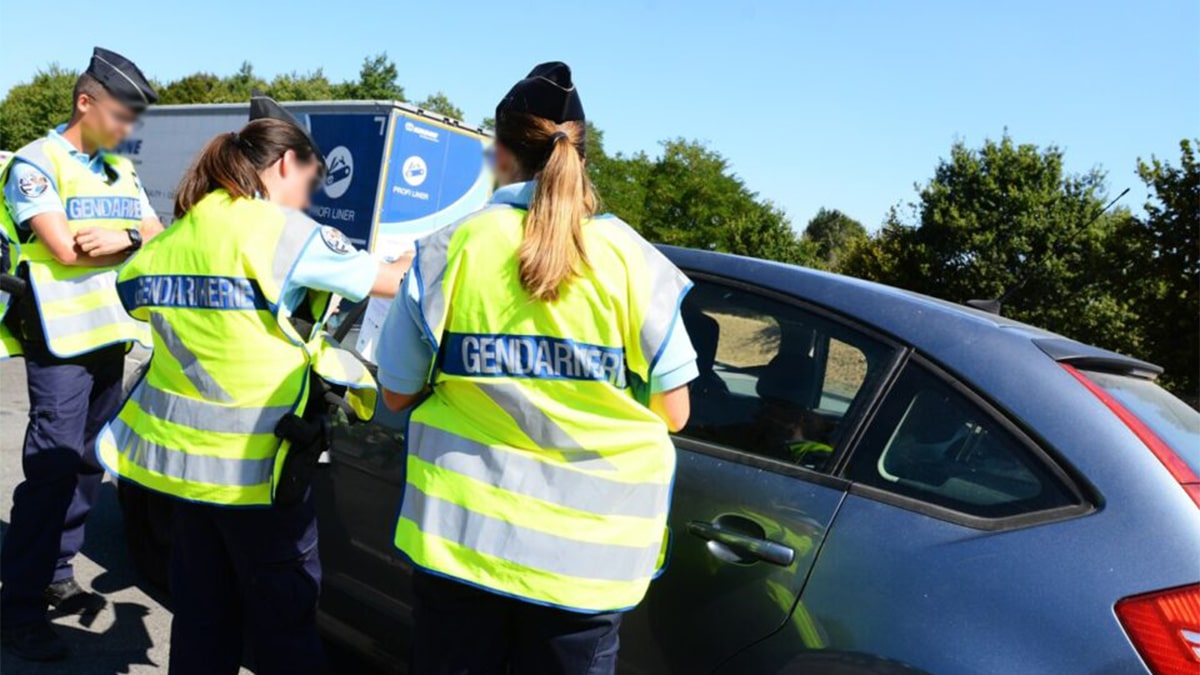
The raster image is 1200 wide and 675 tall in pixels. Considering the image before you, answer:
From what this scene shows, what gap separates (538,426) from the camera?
165 cm

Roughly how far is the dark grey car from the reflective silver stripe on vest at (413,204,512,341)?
82 cm

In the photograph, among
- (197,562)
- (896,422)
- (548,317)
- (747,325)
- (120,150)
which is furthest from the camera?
(120,150)

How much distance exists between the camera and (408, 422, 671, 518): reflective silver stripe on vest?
5.43ft

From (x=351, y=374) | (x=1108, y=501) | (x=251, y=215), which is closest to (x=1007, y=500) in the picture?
(x=1108, y=501)

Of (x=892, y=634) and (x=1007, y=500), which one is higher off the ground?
(x=1007, y=500)

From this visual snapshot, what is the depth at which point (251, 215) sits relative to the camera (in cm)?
220

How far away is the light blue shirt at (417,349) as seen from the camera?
1703mm

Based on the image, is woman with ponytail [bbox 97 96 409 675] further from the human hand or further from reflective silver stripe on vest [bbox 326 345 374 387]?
the human hand

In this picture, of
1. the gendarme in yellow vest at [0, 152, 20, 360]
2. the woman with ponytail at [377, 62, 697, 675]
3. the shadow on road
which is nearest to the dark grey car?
the woman with ponytail at [377, 62, 697, 675]

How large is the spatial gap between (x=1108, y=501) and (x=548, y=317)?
112 cm

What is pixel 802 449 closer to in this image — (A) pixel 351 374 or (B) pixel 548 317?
(B) pixel 548 317

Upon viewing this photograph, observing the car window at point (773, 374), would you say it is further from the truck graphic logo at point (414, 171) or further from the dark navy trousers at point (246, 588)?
the truck graphic logo at point (414, 171)

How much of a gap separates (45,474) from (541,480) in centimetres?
223

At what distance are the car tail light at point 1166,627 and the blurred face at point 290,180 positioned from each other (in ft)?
6.85
